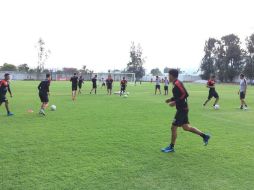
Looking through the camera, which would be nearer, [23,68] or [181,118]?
[181,118]

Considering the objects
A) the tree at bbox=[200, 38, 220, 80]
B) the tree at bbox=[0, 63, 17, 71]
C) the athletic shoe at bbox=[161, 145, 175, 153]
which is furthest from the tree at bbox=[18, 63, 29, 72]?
the athletic shoe at bbox=[161, 145, 175, 153]

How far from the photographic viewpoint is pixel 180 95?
Result: 7.46m

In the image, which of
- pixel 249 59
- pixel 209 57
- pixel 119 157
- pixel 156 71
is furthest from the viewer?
pixel 156 71

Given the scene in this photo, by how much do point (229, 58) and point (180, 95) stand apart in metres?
82.3

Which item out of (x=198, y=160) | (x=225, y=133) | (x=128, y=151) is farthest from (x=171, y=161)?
(x=225, y=133)

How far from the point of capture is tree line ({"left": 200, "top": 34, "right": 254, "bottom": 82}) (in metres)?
82.7

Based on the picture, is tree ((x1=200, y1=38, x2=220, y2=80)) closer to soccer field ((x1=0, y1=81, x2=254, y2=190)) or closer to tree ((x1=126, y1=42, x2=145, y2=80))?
tree ((x1=126, y1=42, x2=145, y2=80))

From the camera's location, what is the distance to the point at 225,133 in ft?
33.4

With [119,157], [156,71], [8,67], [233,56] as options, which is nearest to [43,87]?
[119,157]

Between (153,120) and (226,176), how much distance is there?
689 centimetres

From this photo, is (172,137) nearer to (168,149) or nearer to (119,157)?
(168,149)

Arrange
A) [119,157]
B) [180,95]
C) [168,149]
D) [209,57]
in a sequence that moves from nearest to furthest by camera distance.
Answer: [119,157]
[180,95]
[168,149]
[209,57]

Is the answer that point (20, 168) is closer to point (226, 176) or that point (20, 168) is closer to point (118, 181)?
point (118, 181)

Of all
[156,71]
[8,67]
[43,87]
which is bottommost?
[43,87]
